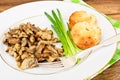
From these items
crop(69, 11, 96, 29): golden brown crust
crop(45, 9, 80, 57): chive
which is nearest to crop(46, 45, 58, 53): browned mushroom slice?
crop(45, 9, 80, 57): chive

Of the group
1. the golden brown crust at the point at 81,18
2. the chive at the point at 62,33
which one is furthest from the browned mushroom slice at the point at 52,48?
the golden brown crust at the point at 81,18

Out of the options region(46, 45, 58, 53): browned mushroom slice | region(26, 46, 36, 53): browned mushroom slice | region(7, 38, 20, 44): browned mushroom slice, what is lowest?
region(46, 45, 58, 53): browned mushroom slice

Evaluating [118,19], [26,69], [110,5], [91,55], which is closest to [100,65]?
[91,55]

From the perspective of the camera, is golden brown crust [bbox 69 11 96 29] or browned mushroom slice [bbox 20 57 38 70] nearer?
browned mushroom slice [bbox 20 57 38 70]

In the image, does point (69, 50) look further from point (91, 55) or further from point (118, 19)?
point (118, 19)

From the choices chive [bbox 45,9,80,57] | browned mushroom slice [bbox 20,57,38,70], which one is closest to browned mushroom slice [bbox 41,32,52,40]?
chive [bbox 45,9,80,57]

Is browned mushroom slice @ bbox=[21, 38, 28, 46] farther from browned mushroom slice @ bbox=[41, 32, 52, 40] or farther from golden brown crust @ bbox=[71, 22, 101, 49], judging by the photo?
golden brown crust @ bbox=[71, 22, 101, 49]

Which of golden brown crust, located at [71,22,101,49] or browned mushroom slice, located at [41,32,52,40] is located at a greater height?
browned mushroom slice, located at [41,32,52,40]

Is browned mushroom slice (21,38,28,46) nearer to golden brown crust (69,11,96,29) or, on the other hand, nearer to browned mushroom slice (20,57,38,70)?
browned mushroom slice (20,57,38,70)

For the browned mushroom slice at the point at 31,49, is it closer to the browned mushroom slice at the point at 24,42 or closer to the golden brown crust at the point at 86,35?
the browned mushroom slice at the point at 24,42
